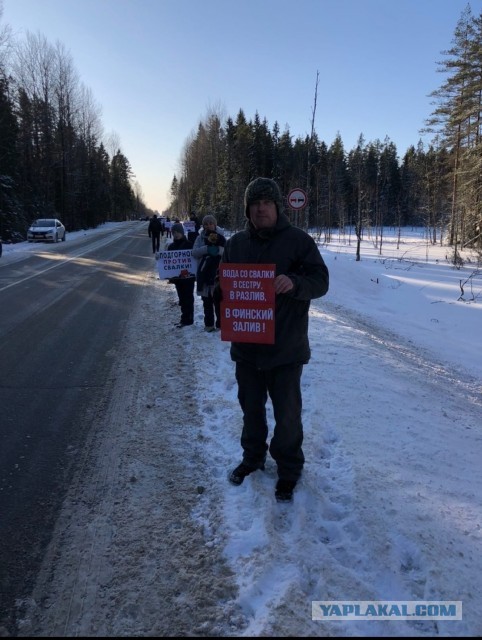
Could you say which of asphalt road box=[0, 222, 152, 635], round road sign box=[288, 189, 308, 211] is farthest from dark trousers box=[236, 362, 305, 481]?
round road sign box=[288, 189, 308, 211]

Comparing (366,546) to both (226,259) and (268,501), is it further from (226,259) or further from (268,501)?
(226,259)

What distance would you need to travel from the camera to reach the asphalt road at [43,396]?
9.52ft

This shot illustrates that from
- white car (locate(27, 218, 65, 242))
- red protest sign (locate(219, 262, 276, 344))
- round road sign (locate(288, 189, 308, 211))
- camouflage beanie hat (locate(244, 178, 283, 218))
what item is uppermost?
round road sign (locate(288, 189, 308, 211))

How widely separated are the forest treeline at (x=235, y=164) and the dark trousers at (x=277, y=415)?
14879 millimetres

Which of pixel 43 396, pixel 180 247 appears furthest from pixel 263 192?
pixel 180 247

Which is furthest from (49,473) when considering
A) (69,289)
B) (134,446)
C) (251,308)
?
(69,289)

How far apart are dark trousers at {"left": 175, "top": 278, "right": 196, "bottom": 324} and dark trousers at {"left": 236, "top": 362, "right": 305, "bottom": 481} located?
5.23 metres

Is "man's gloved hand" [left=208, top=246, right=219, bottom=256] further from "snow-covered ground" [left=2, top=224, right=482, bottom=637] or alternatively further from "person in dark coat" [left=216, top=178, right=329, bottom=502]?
"person in dark coat" [left=216, top=178, right=329, bottom=502]

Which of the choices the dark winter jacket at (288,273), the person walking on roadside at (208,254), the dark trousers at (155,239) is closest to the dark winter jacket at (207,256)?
the person walking on roadside at (208,254)

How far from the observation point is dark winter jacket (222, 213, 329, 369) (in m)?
3.15

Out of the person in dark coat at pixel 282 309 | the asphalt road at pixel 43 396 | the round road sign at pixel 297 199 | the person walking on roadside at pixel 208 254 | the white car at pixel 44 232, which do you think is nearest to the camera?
the asphalt road at pixel 43 396
